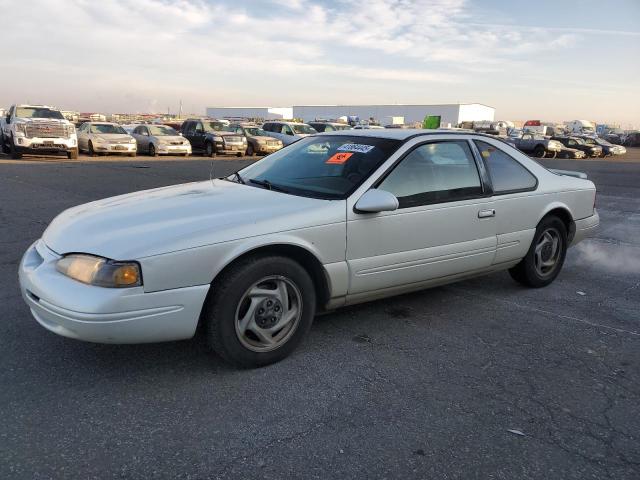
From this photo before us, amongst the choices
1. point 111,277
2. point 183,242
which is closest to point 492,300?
point 183,242

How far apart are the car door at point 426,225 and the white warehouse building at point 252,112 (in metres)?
107

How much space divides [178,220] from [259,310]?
72cm

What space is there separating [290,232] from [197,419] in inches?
46.4

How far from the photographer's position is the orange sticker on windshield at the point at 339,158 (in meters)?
4.01

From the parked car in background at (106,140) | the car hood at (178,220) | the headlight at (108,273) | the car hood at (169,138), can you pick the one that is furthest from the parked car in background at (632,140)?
the headlight at (108,273)

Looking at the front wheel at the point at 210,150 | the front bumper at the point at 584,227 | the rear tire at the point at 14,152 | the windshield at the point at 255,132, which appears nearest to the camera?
the front bumper at the point at 584,227

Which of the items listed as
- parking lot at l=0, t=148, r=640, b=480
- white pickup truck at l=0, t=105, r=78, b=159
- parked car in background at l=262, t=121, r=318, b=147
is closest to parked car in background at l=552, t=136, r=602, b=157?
parked car in background at l=262, t=121, r=318, b=147

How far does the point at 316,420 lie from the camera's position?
2.76m

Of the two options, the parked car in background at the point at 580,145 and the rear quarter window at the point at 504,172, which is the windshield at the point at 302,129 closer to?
the parked car in background at the point at 580,145

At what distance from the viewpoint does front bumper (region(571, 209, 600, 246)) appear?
5289 mm

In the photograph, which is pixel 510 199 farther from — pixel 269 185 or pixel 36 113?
pixel 36 113

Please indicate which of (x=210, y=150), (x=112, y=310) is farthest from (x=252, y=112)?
(x=112, y=310)

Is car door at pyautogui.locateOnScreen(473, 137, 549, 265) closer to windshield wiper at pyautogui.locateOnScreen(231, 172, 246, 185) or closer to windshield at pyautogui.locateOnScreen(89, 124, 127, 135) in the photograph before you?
windshield wiper at pyautogui.locateOnScreen(231, 172, 246, 185)

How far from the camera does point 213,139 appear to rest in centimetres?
2455
